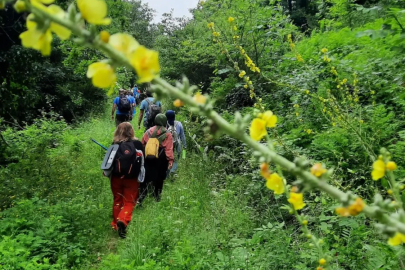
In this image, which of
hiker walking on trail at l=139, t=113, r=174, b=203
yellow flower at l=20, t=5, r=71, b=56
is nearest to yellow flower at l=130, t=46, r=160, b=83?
yellow flower at l=20, t=5, r=71, b=56

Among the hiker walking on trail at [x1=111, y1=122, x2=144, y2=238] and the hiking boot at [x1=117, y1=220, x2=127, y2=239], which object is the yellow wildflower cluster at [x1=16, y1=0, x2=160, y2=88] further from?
the hiking boot at [x1=117, y1=220, x2=127, y2=239]

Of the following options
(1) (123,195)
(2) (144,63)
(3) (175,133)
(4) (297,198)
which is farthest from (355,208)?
(3) (175,133)

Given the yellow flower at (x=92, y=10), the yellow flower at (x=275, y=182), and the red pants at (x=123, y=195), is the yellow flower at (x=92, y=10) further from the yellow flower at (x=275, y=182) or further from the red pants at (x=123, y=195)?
the red pants at (x=123, y=195)

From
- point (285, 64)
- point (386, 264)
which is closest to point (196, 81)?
point (285, 64)

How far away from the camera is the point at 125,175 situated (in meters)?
4.61

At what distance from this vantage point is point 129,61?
1.72 feet

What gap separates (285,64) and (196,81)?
255 inches

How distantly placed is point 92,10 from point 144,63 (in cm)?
15

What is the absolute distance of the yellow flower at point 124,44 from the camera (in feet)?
1.77

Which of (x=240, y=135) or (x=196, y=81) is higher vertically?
(x=196, y=81)

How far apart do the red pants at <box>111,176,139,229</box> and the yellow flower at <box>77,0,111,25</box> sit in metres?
4.29

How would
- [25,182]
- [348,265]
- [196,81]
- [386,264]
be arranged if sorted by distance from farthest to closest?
[196,81] < [25,182] < [348,265] < [386,264]

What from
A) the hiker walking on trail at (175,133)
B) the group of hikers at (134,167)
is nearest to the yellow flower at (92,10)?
the group of hikers at (134,167)

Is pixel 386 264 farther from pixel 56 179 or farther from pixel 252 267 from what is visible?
pixel 56 179
